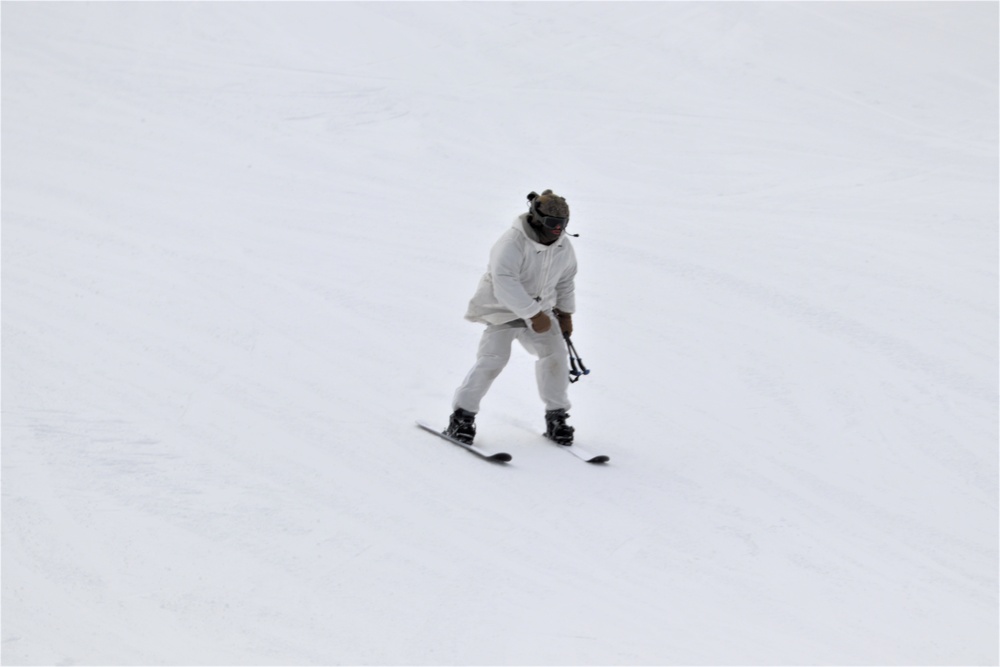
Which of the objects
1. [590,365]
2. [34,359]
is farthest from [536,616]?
[34,359]

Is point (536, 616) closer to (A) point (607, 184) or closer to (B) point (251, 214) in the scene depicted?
(B) point (251, 214)

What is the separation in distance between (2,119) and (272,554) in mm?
9135

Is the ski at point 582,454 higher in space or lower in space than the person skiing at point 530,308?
lower

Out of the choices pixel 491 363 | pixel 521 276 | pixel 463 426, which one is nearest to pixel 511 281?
pixel 521 276

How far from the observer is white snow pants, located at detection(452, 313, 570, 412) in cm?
648

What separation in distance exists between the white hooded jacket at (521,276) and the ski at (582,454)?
0.82m

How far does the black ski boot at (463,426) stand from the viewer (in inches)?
255

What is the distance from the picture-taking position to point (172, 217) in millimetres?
10070

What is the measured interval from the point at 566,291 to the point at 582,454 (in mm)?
966

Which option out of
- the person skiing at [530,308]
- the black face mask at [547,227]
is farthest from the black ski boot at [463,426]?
the black face mask at [547,227]

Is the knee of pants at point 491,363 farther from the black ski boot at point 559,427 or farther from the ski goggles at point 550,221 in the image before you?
the ski goggles at point 550,221

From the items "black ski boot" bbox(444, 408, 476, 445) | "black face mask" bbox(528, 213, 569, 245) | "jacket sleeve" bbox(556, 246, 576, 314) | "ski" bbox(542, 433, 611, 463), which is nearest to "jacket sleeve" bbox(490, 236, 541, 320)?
"black face mask" bbox(528, 213, 569, 245)

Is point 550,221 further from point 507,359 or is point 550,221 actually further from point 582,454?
point 582,454

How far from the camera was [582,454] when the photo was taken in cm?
647
